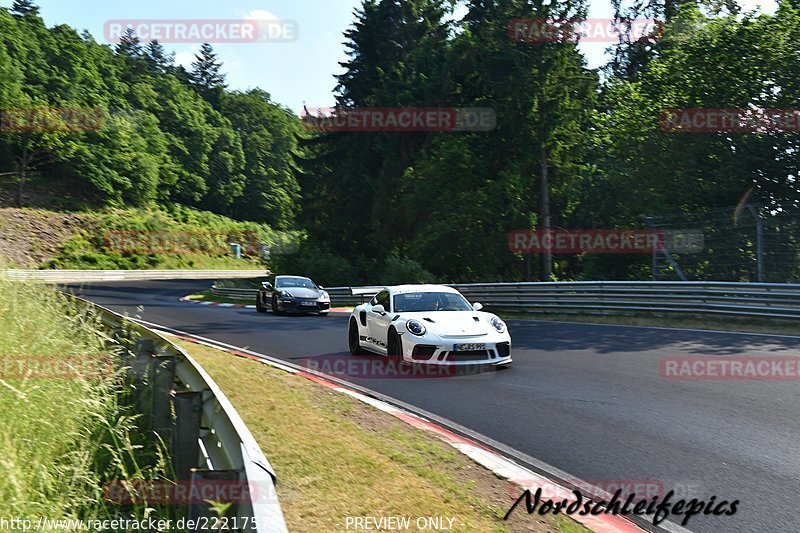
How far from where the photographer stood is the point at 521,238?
32375 millimetres

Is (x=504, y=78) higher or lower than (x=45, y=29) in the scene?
lower

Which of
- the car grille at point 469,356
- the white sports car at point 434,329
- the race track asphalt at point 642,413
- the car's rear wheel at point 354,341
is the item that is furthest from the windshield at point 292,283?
the car grille at point 469,356

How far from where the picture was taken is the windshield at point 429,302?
1177 cm

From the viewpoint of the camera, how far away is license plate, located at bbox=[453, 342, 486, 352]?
34.4 ft

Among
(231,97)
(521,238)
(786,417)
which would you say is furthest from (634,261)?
(231,97)

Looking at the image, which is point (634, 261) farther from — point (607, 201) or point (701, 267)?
point (701, 267)

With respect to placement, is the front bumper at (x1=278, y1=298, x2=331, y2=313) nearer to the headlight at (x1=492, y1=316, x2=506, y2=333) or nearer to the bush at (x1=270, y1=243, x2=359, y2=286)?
the headlight at (x1=492, y1=316, x2=506, y2=333)

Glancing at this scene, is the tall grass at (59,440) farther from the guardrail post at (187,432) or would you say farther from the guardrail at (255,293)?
the guardrail at (255,293)

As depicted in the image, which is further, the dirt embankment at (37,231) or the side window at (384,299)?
the dirt embankment at (37,231)

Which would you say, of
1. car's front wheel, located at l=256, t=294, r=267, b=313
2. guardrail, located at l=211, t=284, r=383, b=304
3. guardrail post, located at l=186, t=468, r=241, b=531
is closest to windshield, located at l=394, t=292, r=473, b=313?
guardrail post, located at l=186, t=468, r=241, b=531

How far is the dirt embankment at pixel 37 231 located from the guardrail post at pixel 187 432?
60518 mm

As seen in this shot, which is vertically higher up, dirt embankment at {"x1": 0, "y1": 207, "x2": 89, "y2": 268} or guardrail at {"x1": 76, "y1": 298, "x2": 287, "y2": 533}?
dirt embankment at {"x1": 0, "y1": 207, "x2": 89, "y2": 268}

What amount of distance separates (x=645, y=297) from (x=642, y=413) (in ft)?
35.9

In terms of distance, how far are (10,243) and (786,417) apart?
65.7m
